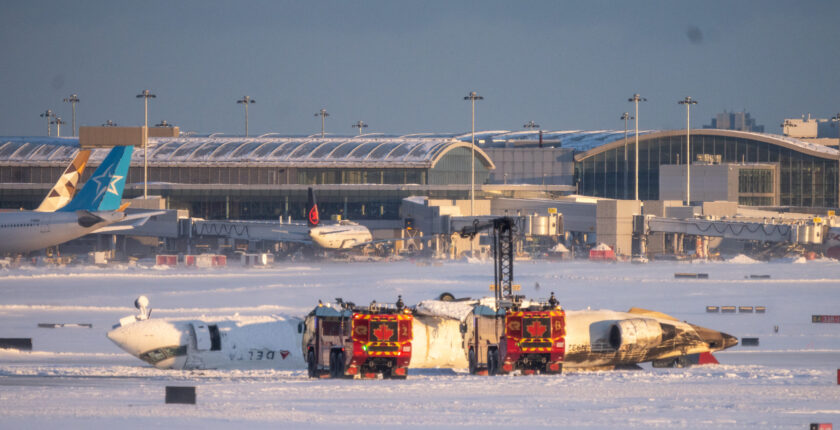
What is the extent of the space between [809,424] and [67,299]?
57.6 m

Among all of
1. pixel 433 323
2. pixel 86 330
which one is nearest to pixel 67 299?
pixel 86 330

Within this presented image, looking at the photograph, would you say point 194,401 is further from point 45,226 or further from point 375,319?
point 45,226

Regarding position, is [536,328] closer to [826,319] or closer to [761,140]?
[826,319]

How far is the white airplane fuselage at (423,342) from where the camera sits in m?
49.0

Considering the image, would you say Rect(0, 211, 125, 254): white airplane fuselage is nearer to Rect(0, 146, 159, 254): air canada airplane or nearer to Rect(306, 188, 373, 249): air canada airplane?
Rect(0, 146, 159, 254): air canada airplane

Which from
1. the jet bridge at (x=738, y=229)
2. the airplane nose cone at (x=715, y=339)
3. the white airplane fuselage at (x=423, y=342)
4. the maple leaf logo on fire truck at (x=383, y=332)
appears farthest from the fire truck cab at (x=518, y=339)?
the jet bridge at (x=738, y=229)

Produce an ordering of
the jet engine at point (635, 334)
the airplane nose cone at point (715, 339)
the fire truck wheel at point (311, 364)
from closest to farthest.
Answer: the fire truck wheel at point (311, 364) → the jet engine at point (635, 334) → the airplane nose cone at point (715, 339)

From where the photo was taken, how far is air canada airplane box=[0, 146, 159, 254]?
10319 centimetres

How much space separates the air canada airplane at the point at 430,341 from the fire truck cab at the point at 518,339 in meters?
1.58

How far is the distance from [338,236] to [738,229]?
1674 inches

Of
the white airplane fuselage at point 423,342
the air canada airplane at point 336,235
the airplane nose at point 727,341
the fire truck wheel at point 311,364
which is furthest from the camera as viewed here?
the air canada airplane at point 336,235

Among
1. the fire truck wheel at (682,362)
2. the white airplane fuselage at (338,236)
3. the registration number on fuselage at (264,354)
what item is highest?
the white airplane fuselage at (338,236)

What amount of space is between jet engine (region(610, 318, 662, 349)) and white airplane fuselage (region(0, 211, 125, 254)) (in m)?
63.8

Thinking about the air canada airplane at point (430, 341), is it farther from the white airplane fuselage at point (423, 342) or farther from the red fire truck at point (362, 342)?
the red fire truck at point (362, 342)
